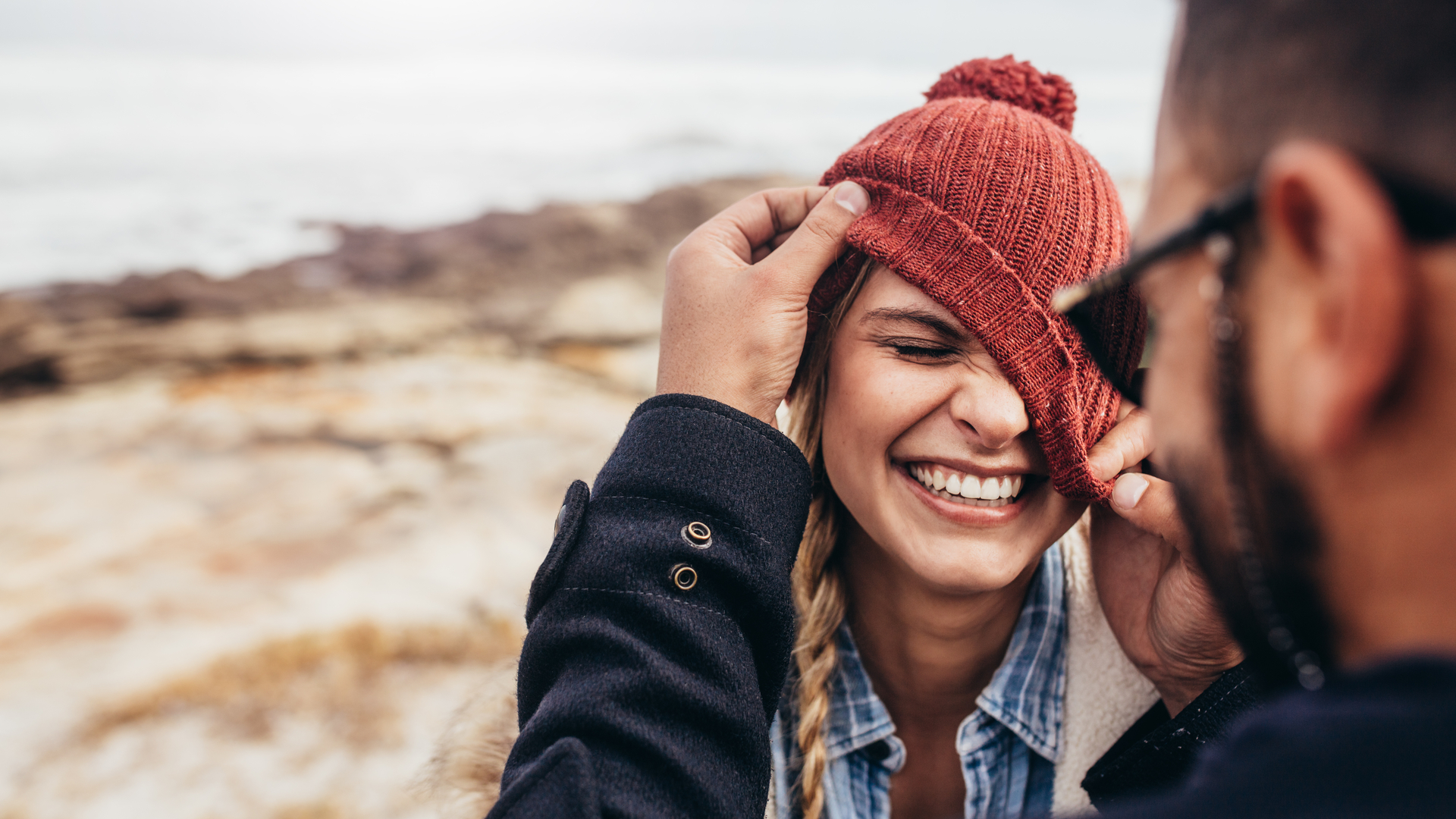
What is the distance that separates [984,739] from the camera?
2.20 meters

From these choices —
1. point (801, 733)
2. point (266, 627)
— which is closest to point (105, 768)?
point (266, 627)

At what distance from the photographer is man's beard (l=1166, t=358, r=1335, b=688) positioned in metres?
0.85

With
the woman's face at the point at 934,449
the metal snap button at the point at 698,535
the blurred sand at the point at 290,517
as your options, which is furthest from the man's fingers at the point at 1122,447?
the blurred sand at the point at 290,517

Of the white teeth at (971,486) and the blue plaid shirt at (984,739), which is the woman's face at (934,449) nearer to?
the white teeth at (971,486)

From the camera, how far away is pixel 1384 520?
2.55 feet

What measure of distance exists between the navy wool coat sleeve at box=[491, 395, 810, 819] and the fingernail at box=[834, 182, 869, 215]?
54cm

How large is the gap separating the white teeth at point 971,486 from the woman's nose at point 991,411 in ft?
0.31

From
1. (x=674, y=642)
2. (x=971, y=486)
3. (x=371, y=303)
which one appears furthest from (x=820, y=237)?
(x=371, y=303)

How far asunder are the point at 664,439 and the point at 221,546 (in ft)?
14.7

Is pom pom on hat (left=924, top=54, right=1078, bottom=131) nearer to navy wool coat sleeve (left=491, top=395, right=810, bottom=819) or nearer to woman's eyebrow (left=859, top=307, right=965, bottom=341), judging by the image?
woman's eyebrow (left=859, top=307, right=965, bottom=341)

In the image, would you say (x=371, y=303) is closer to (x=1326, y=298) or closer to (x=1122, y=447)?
(x=1122, y=447)

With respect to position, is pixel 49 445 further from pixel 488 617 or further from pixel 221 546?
pixel 488 617

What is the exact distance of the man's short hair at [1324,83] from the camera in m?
0.74

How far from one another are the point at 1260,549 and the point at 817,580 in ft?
5.01
